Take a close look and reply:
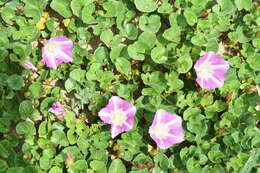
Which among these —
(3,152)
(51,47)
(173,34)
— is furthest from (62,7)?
(3,152)

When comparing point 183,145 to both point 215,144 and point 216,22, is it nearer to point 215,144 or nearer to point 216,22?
point 215,144

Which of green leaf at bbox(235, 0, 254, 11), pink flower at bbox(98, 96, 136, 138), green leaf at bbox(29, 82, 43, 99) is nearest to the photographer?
pink flower at bbox(98, 96, 136, 138)

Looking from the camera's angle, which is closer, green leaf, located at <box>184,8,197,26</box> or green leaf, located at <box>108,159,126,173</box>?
green leaf, located at <box>108,159,126,173</box>

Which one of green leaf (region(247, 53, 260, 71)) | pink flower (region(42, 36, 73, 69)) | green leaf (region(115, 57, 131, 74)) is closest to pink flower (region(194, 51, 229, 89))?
green leaf (region(247, 53, 260, 71))

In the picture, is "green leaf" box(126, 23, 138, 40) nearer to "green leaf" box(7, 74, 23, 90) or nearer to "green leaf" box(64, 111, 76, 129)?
"green leaf" box(64, 111, 76, 129)

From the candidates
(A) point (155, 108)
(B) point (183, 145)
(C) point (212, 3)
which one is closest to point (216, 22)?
(C) point (212, 3)

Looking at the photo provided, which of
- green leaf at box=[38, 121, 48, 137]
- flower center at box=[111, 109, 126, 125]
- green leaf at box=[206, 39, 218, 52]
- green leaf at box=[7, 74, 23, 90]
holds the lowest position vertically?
green leaf at box=[38, 121, 48, 137]

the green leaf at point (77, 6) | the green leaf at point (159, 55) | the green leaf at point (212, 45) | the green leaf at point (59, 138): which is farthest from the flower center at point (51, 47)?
the green leaf at point (212, 45)

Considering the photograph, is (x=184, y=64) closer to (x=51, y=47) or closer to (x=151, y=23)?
(x=151, y=23)
